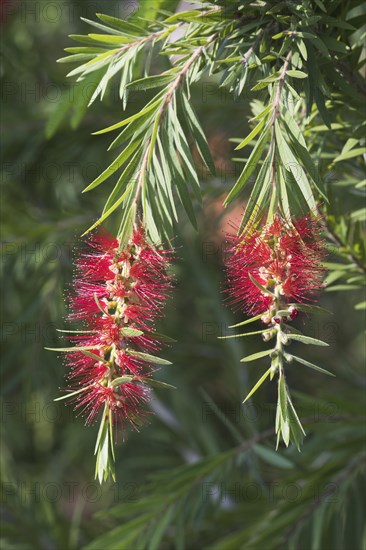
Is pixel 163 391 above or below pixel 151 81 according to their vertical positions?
below

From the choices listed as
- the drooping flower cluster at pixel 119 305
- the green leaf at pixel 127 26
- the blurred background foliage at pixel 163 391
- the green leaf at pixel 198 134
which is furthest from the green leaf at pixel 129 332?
the blurred background foliage at pixel 163 391

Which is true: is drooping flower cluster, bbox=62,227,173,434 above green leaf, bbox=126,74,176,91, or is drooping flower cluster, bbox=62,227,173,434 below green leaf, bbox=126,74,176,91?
below

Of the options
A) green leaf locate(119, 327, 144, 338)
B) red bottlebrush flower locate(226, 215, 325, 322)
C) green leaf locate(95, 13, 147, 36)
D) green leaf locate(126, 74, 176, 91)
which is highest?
green leaf locate(95, 13, 147, 36)

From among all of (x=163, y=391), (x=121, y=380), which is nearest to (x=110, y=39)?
(x=121, y=380)

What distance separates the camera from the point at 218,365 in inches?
61.8

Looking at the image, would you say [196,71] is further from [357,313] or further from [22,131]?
[357,313]

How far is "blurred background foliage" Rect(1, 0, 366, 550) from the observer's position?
0.92 metres

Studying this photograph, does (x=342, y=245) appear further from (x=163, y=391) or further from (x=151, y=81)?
(x=163, y=391)

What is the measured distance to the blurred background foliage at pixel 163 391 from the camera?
3.03 ft

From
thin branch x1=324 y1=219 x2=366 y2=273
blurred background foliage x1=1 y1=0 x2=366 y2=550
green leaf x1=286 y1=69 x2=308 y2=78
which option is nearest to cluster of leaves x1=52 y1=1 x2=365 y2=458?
green leaf x1=286 y1=69 x2=308 y2=78

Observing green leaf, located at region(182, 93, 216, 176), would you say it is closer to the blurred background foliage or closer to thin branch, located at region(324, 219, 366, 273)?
thin branch, located at region(324, 219, 366, 273)

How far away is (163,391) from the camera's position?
1463 millimetres

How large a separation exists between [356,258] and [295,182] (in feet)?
0.74

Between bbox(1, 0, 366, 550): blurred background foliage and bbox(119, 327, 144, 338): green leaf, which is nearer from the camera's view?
bbox(119, 327, 144, 338): green leaf
